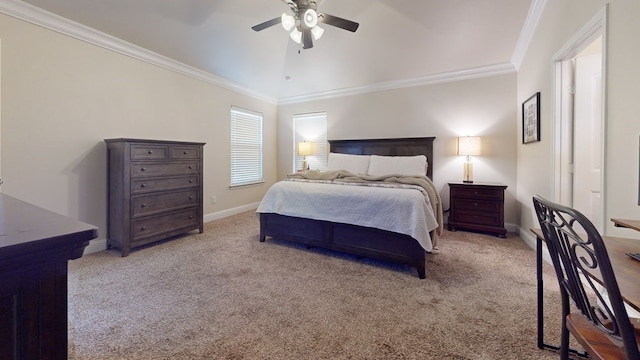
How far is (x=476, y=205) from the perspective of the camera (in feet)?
12.1

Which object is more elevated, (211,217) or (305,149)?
(305,149)

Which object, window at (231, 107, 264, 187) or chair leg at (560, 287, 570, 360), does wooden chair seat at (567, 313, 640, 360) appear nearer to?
chair leg at (560, 287, 570, 360)

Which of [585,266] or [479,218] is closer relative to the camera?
[585,266]

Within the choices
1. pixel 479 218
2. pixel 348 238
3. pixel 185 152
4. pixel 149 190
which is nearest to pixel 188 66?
pixel 185 152

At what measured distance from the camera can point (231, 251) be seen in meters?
3.02

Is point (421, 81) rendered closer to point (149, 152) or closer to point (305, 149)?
point (305, 149)

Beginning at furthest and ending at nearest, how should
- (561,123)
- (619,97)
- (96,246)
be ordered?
1. (96,246)
2. (561,123)
3. (619,97)

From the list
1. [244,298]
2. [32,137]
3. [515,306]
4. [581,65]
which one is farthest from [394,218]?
[32,137]

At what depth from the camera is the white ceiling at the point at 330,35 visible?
298 centimetres

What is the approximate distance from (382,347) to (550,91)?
2.89 m

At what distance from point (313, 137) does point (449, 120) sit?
2619 mm

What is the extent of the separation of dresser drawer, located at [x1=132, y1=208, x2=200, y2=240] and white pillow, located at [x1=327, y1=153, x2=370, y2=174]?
90.2 inches

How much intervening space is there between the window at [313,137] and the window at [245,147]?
2.58 ft

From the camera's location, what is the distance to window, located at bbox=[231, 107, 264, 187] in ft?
16.1
